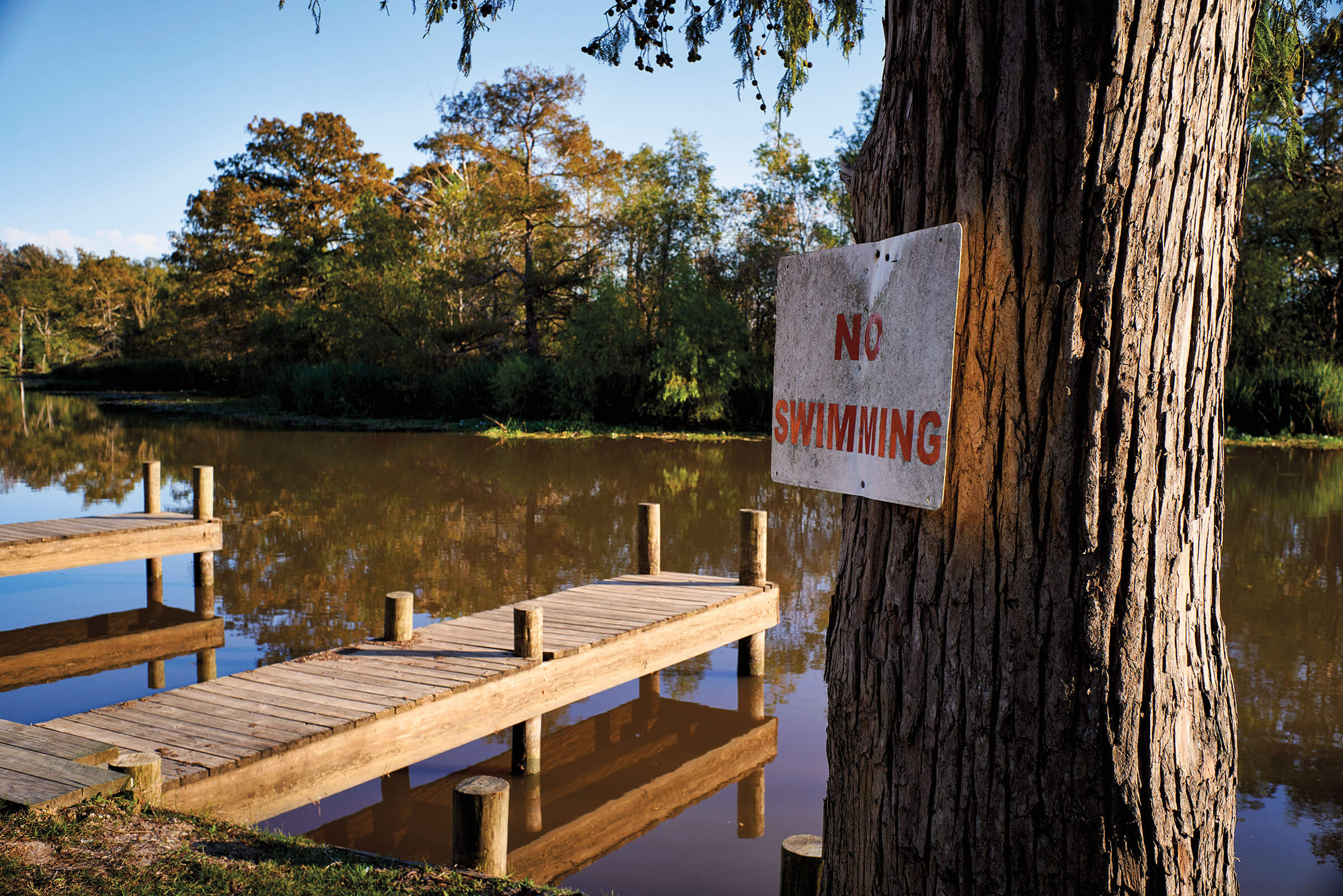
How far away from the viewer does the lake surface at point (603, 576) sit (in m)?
5.53

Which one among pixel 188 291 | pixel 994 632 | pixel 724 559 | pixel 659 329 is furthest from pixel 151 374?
pixel 994 632

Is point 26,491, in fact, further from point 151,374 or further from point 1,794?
point 151,374

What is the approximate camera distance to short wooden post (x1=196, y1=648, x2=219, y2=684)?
817 centimetres

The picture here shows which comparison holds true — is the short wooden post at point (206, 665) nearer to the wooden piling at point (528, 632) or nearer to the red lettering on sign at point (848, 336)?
the wooden piling at point (528, 632)

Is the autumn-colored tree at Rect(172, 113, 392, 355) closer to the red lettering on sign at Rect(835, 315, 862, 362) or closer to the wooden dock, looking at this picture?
the wooden dock

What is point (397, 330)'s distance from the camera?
32562mm

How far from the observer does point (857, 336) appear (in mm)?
2318

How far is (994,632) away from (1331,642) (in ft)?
26.8

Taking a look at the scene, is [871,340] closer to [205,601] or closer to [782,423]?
[782,423]

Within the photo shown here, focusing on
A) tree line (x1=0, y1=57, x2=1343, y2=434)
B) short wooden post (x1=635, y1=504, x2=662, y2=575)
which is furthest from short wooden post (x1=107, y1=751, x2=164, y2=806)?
tree line (x1=0, y1=57, x2=1343, y2=434)

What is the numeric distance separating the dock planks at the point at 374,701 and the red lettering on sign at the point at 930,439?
3.63 m

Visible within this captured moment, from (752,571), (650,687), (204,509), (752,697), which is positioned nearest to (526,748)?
(650,687)

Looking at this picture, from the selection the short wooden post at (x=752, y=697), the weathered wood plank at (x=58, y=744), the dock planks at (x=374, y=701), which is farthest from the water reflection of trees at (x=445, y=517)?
the weathered wood plank at (x=58, y=744)

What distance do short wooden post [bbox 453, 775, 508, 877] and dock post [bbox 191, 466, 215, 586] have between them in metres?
7.49
